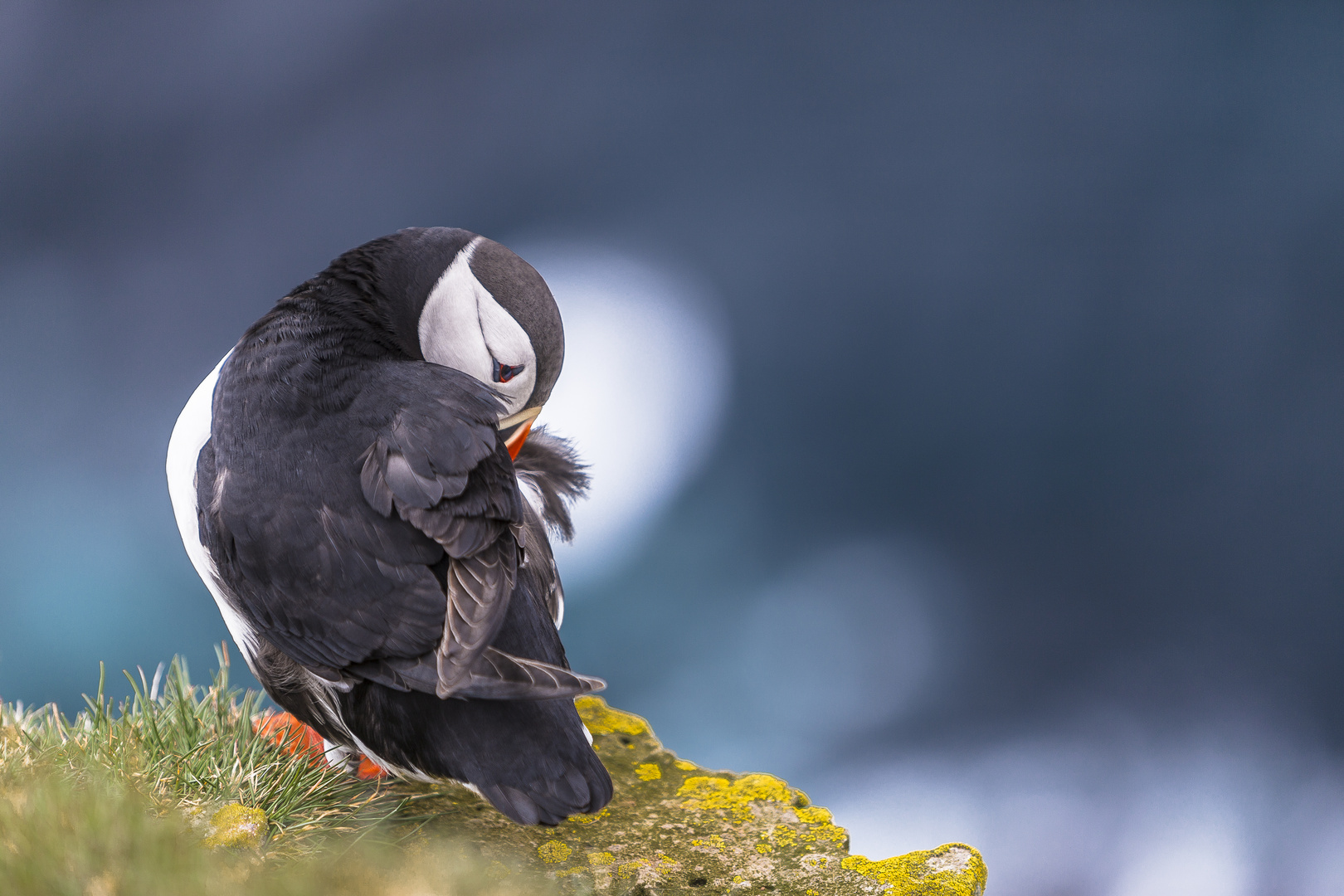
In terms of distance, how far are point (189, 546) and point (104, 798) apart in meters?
0.69

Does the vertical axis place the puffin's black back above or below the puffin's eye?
below

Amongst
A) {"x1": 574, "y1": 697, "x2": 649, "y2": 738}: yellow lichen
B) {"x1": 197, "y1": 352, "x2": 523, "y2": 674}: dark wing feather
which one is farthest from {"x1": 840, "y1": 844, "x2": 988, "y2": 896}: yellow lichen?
{"x1": 197, "y1": 352, "x2": 523, "y2": 674}: dark wing feather

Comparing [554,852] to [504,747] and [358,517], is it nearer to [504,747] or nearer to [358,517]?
[504,747]

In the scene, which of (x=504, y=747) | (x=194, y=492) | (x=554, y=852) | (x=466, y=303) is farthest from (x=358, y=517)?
Result: (x=554, y=852)

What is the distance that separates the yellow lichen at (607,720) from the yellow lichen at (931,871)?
3.22 ft

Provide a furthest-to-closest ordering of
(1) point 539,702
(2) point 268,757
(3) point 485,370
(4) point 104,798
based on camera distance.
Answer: (3) point 485,370, (2) point 268,757, (1) point 539,702, (4) point 104,798

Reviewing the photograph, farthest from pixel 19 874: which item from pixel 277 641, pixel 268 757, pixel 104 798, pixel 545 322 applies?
pixel 545 322

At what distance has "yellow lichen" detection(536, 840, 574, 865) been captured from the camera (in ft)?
8.61

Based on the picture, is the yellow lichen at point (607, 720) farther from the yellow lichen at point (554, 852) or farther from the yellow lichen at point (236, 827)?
the yellow lichen at point (236, 827)

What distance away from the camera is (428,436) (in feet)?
7.86

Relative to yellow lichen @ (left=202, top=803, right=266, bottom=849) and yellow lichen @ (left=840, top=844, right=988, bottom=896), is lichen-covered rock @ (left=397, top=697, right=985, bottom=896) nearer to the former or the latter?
yellow lichen @ (left=840, top=844, right=988, bottom=896)

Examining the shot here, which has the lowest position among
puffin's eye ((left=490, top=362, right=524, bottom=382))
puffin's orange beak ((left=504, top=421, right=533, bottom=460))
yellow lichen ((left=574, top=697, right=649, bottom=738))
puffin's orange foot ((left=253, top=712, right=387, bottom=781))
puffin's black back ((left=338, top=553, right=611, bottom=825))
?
puffin's orange foot ((left=253, top=712, right=387, bottom=781))

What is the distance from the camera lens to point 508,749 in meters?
2.22

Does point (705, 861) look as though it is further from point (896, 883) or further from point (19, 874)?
point (19, 874)
